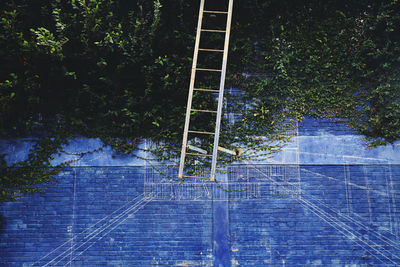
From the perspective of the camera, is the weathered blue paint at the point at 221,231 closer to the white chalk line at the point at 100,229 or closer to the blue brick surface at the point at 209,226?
the blue brick surface at the point at 209,226

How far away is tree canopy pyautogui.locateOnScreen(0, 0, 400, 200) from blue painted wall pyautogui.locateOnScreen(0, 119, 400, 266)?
0.54 meters

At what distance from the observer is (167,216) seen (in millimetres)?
5891

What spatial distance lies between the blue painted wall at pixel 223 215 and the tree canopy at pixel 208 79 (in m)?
0.54

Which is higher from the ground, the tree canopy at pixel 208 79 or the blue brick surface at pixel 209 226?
the tree canopy at pixel 208 79

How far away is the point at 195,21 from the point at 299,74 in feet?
8.74

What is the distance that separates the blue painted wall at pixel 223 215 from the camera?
5832 mm

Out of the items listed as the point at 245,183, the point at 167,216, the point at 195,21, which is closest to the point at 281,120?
the point at 245,183

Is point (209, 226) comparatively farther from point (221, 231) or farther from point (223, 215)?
point (223, 215)

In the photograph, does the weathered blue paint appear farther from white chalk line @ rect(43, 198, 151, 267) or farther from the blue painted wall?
white chalk line @ rect(43, 198, 151, 267)

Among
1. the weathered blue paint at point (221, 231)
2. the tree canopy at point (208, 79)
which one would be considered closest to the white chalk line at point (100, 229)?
the tree canopy at point (208, 79)

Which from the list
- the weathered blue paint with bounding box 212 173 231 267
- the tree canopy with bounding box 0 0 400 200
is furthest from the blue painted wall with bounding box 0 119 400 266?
the tree canopy with bounding box 0 0 400 200

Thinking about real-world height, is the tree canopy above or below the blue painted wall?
above

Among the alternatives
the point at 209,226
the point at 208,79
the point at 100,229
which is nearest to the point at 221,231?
the point at 209,226

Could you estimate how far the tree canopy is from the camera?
561 centimetres
